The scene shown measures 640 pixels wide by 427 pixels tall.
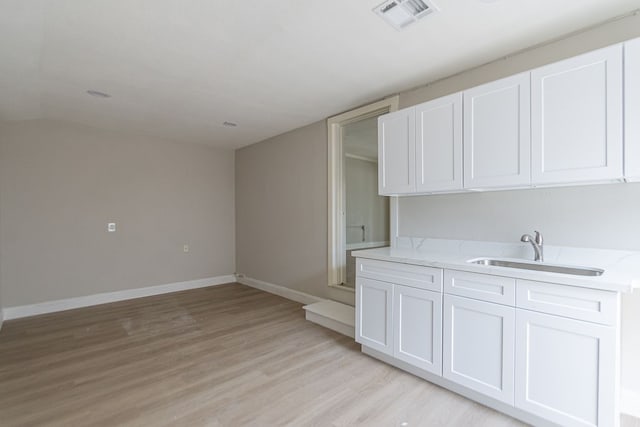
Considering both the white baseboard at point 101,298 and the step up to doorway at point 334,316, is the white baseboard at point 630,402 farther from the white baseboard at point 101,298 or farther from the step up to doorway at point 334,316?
the white baseboard at point 101,298

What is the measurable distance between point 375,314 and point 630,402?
164 centimetres

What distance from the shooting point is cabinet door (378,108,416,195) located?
257cm

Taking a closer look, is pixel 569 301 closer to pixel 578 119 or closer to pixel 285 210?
pixel 578 119

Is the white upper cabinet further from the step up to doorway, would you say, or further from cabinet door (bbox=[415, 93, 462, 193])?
the step up to doorway

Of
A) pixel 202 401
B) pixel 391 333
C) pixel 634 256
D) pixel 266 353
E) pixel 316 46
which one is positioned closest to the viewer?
pixel 634 256

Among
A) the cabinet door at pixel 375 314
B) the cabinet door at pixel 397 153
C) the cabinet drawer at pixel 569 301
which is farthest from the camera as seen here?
the cabinet door at pixel 397 153

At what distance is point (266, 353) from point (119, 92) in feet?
9.68

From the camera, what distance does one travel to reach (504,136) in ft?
6.71

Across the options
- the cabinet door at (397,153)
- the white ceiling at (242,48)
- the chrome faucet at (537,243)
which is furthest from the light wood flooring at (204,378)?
the white ceiling at (242,48)

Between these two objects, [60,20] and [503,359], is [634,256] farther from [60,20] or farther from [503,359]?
[60,20]

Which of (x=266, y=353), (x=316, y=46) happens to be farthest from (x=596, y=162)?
(x=266, y=353)

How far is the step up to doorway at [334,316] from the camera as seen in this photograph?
306cm

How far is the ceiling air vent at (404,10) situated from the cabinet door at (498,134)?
2.23ft

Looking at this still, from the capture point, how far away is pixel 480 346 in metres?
1.92
